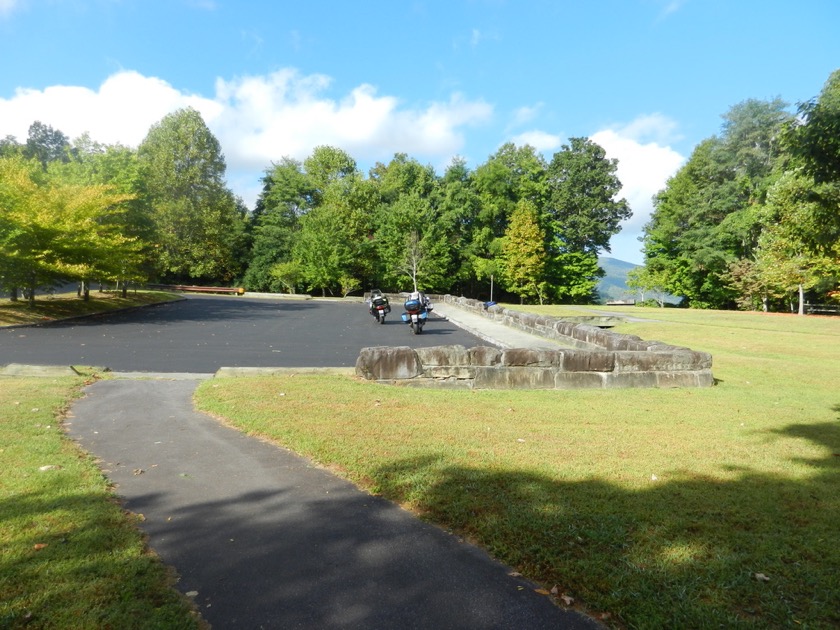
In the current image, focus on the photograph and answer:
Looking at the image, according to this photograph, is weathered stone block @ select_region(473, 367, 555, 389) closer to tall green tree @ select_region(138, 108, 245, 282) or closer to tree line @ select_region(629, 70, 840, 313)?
tree line @ select_region(629, 70, 840, 313)

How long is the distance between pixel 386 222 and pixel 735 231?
28524 mm

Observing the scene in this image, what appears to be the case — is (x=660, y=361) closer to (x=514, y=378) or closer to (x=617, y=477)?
(x=514, y=378)

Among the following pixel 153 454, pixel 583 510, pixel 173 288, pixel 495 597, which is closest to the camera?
pixel 495 597

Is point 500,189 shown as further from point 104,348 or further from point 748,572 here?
point 748,572

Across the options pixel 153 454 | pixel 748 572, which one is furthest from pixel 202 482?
Result: pixel 748 572

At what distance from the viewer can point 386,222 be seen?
4906 cm

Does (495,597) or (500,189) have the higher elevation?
(500,189)

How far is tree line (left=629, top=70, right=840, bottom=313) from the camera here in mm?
32728

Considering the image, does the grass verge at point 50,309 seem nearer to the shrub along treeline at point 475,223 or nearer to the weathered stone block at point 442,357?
the shrub along treeline at point 475,223

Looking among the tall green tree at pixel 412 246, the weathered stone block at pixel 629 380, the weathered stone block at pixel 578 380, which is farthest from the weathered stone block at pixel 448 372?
the tall green tree at pixel 412 246

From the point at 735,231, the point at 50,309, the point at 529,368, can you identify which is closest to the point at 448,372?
the point at 529,368

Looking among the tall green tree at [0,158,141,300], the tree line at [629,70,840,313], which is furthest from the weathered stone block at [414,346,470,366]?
the tree line at [629,70,840,313]

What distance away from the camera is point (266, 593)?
9.12ft

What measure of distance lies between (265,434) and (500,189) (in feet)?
163
